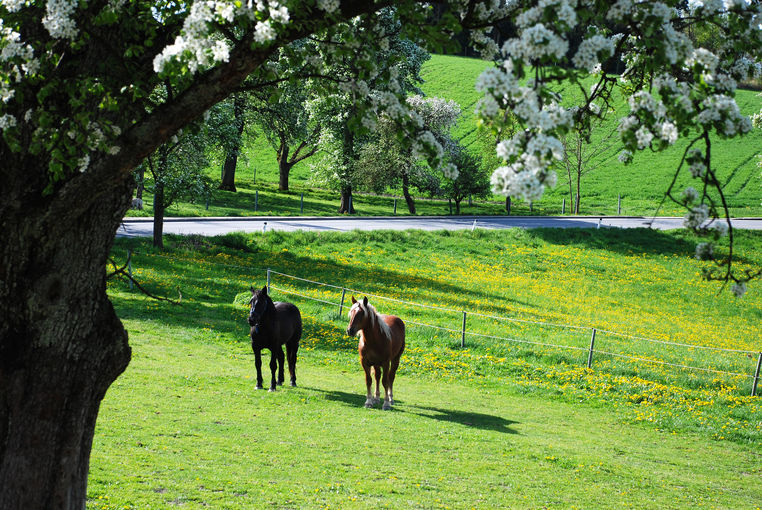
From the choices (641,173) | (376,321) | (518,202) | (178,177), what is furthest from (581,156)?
(376,321)

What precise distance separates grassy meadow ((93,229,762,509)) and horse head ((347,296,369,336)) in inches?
68.1

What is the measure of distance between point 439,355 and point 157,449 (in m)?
12.0

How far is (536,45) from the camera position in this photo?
13.4ft

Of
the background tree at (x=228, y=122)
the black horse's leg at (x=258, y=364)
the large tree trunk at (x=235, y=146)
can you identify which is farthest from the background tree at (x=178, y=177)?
the black horse's leg at (x=258, y=364)

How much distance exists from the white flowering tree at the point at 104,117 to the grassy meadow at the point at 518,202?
123 ft

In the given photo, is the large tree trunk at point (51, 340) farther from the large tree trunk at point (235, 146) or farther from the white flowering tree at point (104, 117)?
the large tree trunk at point (235, 146)

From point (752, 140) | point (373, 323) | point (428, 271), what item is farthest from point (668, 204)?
point (373, 323)

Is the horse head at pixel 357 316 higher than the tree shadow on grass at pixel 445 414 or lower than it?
higher

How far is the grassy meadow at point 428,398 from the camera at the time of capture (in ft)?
33.8

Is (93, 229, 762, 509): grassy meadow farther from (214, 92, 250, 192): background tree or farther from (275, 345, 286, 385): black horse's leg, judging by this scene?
(214, 92, 250, 192): background tree

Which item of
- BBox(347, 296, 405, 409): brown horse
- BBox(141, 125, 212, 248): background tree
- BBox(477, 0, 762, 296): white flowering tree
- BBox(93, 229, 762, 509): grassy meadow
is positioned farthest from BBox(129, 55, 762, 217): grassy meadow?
BBox(477, 0, 762, 296): white flowering tree

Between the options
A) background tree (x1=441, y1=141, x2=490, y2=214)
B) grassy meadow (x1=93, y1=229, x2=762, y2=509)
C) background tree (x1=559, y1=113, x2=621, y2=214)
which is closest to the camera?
grassy meadow (x1=93, y1=229, x2=762, y2=509)

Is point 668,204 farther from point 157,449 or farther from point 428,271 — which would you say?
point 157,449

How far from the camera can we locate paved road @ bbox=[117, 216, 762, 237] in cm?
3738
